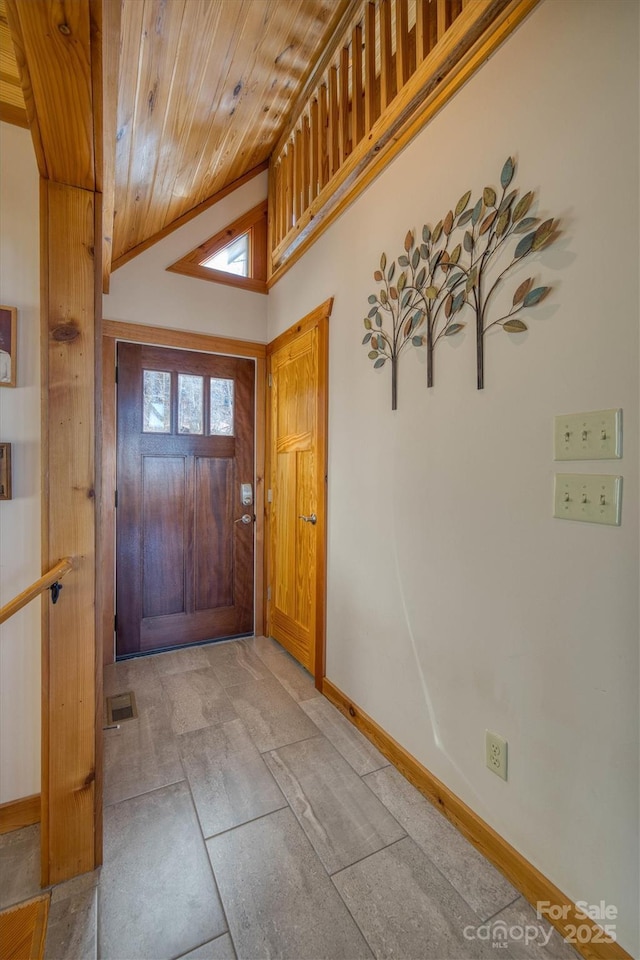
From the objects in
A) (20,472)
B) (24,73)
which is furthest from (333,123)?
(20,472)

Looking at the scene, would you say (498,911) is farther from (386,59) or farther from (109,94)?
(386,59)

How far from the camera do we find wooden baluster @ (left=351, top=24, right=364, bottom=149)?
1858 mm

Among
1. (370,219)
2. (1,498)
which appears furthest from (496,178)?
(1,498)

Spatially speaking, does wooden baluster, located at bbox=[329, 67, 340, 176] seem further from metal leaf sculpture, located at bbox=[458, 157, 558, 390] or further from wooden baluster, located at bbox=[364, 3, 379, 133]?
metal leaf sculpture, located at bbox=[458, 157, 558, 390]

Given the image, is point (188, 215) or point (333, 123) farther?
point (188, 215)

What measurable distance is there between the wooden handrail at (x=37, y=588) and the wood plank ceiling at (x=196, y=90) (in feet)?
4.78

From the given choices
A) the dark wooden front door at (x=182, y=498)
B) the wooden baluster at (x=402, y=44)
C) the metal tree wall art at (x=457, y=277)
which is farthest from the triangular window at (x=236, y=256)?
the wooden baluster at (x=402, y=44)

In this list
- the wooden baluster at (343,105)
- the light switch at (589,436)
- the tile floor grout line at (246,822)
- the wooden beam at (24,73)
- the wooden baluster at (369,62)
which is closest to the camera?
the wooden beam at (24,73)

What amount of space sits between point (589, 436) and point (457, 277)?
2.36 ft

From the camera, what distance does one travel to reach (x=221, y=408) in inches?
116

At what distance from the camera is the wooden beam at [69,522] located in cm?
120

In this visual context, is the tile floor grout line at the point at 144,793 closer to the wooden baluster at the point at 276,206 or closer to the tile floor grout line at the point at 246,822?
the tile floor grout line at the point at 246,822

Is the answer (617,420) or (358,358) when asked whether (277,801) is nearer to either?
(617,420)

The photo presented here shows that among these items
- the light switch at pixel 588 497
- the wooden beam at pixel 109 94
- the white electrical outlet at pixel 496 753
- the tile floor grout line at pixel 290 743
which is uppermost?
the wooden beam at pixel 109 94
